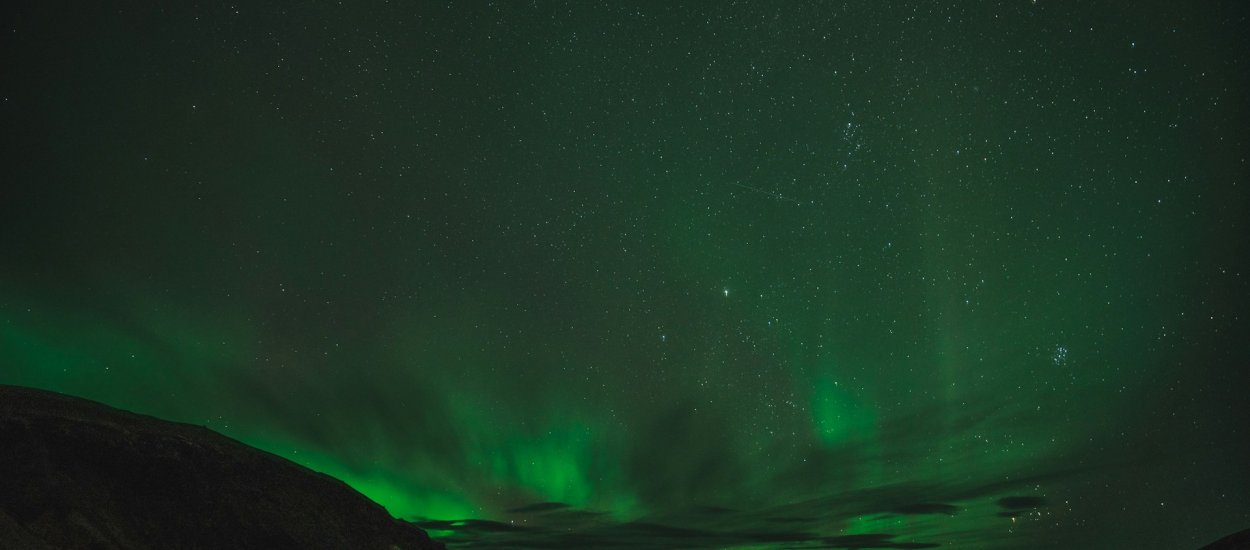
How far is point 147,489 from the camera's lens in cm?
720

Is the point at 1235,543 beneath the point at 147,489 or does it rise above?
beneath

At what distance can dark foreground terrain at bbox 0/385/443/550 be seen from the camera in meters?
6.47

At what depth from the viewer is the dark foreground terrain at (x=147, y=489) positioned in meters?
6.47

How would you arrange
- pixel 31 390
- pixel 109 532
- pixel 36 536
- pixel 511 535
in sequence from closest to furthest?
pixel 36 536 < pixel 109 532 < pixel 31 390 < pixel 511 535

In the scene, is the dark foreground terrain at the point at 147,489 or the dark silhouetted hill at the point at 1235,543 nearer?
the dark foreground terrain at the point at 147,489

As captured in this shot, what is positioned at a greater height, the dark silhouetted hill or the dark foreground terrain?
the dark foreground terrain

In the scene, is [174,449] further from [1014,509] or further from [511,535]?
[1014,509]

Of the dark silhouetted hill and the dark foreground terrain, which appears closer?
the dark foreground terrain

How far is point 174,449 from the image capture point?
24.7 feet

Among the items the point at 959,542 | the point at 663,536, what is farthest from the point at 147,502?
the point at 959,542

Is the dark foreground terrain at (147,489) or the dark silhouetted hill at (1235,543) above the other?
the dark foreground terrain at (147,489)

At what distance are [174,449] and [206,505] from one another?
0.79m

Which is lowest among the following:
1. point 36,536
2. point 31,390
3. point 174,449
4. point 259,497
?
point 36,536

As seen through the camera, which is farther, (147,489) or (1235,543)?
(1235,543)
